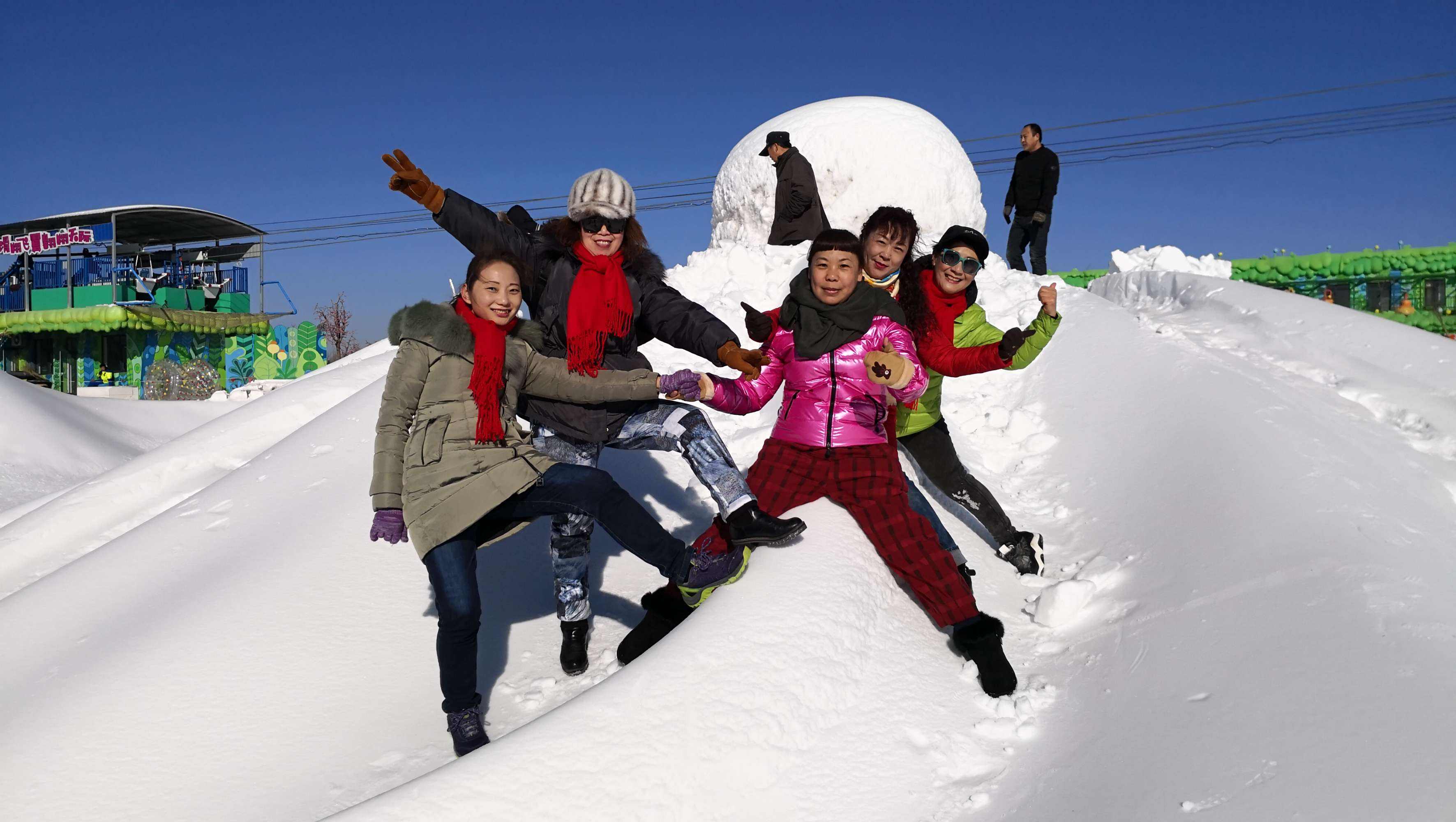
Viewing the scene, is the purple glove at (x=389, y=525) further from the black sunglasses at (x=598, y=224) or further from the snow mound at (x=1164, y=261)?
the snow mound at (x=1164, y=261)

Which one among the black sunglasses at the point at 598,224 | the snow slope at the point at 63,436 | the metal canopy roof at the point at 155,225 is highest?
the metal canopy roof at the point at 155,225

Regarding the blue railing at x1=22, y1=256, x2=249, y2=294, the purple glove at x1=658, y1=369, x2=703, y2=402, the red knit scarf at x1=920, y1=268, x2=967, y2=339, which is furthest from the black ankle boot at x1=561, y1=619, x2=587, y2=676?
the blue railing at x1=22, y1=256, x2=249, y2=294

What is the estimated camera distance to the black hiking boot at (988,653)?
2422 mm

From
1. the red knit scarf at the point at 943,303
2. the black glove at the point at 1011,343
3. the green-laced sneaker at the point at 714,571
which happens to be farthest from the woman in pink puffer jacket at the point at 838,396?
the red knit scarf at the point at 943,303

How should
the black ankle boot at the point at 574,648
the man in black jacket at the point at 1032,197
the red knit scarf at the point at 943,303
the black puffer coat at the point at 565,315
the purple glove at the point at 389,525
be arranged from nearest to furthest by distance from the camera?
the purple glove at the point at 389,525 < the black puffer coat at the point at 565,315 < the black ankle boot at the point at 574,648 < the red knit scarf at the point at 943,303 < the man in black jacket at the point at 1032,197

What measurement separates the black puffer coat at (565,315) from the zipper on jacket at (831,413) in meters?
0.35

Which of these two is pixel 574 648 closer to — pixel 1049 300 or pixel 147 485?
pixel 1049 300

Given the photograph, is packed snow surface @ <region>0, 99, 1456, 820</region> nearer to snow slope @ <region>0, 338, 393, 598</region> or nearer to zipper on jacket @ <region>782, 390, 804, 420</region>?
zipper on jacket @ <region>782, 390, 804, 420</region>

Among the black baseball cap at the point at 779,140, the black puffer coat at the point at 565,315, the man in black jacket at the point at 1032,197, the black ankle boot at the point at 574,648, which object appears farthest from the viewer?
the man in black jacket at the point at 1032,197

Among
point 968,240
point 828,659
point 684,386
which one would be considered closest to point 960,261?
point 968,240

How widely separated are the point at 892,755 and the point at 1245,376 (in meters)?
3.32

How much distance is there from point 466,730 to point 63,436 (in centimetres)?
734

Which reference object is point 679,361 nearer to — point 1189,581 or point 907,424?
point 907,424

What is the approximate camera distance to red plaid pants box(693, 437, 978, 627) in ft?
8.46
